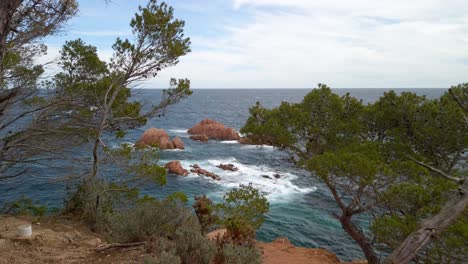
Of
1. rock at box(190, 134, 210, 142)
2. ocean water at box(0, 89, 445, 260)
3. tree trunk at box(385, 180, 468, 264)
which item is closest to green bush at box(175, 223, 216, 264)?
tree trunk at box(385, 180, 468, 264)

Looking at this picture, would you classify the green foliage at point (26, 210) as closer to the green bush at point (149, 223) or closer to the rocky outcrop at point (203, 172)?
the green bush at point (149, 223)

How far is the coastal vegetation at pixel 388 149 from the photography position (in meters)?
8.26

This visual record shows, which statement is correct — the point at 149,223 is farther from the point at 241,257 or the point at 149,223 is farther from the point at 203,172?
the point at 203,172

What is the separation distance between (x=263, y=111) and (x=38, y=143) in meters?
7.72

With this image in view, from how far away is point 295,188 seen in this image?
25.8 meters

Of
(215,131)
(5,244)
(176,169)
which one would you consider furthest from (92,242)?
(215,131)

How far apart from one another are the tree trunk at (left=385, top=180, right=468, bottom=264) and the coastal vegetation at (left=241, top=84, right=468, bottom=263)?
243cm

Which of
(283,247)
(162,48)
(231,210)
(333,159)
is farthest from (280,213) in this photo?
(162,48)

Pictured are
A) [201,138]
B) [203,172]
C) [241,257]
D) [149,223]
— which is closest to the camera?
[241,257]

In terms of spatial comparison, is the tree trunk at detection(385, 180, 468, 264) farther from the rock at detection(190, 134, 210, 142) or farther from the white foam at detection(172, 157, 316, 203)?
the rock at detection(190, 134, 210, 142)

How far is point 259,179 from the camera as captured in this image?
90.9 ft

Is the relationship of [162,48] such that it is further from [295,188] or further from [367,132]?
[295,188]

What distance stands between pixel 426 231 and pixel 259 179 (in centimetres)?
2360

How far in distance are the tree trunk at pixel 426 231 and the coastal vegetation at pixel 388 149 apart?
2.43m
